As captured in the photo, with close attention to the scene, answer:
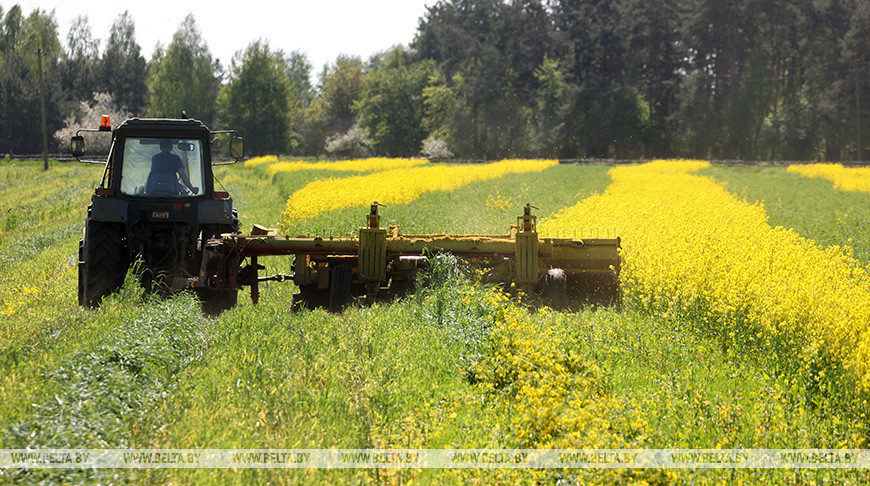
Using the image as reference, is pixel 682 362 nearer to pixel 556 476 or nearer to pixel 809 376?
pixel 809 376

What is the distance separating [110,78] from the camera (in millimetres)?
89875

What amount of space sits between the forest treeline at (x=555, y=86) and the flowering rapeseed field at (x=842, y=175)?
58.7ft

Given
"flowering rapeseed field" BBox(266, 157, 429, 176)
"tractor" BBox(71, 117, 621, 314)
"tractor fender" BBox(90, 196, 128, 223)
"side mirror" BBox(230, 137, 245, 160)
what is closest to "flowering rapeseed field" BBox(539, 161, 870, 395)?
"tractor" BBox(71, 117, 621, 314)

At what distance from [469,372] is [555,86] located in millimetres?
75973

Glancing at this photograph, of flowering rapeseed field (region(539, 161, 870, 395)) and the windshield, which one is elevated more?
the windshield

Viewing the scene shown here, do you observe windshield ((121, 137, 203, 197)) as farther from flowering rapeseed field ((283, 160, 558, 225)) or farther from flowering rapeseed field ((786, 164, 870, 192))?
flowering rapeseed field ((786, 164, 870, 192))

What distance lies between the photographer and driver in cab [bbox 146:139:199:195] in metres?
10.3

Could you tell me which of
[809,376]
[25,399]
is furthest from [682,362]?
[25,399]

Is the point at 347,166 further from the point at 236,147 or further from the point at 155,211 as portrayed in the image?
the point at 236,147

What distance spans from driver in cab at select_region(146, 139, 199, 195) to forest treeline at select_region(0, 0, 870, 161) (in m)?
64.6

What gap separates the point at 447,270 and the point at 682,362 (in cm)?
315

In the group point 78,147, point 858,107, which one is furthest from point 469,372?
point 858,107

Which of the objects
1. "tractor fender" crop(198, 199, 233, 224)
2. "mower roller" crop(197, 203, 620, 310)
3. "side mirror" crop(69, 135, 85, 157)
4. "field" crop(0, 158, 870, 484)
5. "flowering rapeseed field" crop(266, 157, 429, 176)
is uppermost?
"side mirror" crop(69, 135, 85, 157)

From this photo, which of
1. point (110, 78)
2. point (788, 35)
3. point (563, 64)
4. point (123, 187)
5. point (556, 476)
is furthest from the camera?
point (110, 78)
